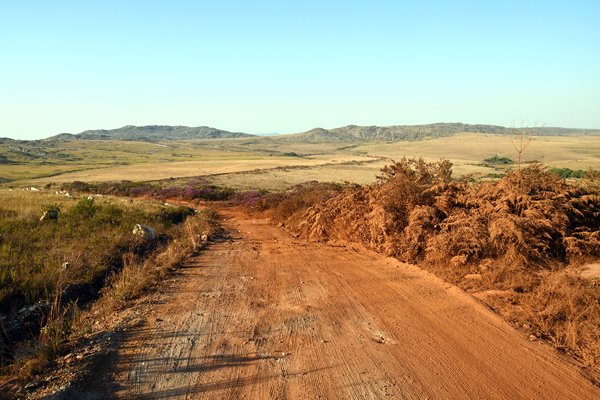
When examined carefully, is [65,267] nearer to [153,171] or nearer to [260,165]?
[153,171]

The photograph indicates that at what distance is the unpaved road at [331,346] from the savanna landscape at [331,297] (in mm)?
31

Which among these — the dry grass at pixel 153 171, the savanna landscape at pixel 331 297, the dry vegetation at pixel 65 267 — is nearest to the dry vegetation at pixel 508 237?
the savanna landscape at pixel 331 297

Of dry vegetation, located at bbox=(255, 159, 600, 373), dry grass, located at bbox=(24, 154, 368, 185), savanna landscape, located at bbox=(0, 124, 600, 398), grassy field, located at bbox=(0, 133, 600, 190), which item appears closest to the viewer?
savanna landscape, located at bbox=(0, 124, 600, 398)

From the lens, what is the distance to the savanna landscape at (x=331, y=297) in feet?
17.8

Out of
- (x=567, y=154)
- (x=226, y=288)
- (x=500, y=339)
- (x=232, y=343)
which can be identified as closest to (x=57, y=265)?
(x=226, y=288)

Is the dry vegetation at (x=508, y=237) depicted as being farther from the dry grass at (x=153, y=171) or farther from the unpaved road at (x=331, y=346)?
the dry grass at (x=153, y=171)

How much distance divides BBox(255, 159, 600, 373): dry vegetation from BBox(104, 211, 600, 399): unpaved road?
0.57 m

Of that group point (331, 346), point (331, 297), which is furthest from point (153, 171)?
point (331, 346)

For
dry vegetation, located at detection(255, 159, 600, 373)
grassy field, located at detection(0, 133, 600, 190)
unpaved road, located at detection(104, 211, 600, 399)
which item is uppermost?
dry vegetation, located at detection(255, 159, 600, 373)

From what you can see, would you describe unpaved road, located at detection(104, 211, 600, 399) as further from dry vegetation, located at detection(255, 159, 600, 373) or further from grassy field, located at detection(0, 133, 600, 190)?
grassy field, located at detection(0, 133, 600, 190)

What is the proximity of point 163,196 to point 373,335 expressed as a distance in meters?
26.6

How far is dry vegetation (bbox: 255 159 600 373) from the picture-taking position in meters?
6.80

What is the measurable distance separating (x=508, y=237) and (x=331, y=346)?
5.20 m

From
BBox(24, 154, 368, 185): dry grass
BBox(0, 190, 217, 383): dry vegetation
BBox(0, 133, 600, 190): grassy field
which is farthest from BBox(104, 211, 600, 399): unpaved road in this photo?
BBox(24, 154, 368, 185): dry grass
